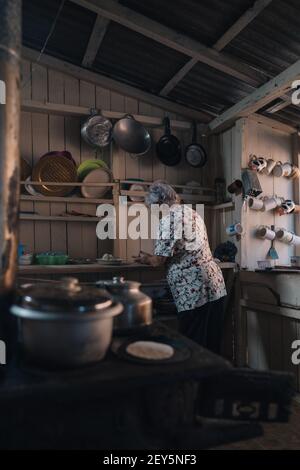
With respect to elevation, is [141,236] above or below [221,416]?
above

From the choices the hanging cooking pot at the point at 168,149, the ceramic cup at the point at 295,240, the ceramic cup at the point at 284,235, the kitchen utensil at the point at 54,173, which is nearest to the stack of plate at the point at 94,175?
the kitchen utensil at the point at 54,173

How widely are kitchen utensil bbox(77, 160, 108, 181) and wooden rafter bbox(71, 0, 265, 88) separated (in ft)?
3.79

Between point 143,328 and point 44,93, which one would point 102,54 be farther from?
point 143,328

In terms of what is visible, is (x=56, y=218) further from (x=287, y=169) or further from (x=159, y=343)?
(x=287, y=169)

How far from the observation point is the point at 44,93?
11.1 ft

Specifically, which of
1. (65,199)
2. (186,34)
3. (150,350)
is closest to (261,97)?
(186,34)

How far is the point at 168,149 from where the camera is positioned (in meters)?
3.68

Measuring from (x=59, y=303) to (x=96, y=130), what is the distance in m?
2.62

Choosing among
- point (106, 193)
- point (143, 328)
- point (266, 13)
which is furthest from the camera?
point (106, 193)

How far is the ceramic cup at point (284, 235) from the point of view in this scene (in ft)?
11.8

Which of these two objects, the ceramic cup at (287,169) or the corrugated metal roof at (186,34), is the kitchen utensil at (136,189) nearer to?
the corrugated metal roof at (186,34)

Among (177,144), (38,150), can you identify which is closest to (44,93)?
(38,150)

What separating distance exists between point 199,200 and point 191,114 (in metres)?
0.87
